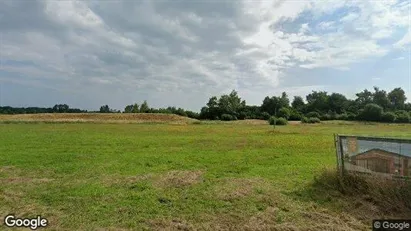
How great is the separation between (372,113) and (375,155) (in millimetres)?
78567

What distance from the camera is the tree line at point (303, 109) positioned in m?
75.8

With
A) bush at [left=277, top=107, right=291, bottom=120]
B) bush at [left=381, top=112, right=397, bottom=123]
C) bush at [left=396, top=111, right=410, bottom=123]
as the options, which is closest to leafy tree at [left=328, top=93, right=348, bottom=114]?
bush at [left=381, top=112, right=397, bottom=123]

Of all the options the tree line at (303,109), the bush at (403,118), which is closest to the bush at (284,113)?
the tree line at (303,109)

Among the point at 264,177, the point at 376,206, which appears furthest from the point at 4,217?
the point at 376,206

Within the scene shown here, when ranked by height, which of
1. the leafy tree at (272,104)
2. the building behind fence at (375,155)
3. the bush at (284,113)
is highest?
the leafy tree at (272,104)

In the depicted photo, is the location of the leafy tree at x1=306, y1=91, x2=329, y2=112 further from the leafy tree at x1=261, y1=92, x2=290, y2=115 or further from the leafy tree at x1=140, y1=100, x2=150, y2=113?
the leafy tree at x1=140, y1=100, x2=150, y2=113

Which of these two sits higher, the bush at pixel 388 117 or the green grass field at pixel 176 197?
the bush at pixel 388 117

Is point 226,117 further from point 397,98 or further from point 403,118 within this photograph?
point 397,98

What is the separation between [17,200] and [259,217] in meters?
5.23

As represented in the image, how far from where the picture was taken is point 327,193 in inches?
262

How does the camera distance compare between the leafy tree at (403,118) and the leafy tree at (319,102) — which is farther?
the leafy tree at (319,102)

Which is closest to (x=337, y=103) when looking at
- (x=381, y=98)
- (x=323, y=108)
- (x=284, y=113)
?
(x=323, y=108)

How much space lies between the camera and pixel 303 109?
3748 inches

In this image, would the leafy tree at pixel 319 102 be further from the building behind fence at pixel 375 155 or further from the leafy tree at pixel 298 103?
the building behind fence at pixel 375 155
